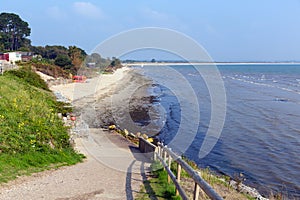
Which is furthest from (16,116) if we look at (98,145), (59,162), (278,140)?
(278,140)

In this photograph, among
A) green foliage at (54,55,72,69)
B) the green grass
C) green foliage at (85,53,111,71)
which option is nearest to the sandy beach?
the green grass

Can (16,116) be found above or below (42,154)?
above

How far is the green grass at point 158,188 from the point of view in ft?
21.0

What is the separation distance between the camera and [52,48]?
294ft

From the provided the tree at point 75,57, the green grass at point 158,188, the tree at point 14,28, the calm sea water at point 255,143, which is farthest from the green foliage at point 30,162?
the tree at point 14,28

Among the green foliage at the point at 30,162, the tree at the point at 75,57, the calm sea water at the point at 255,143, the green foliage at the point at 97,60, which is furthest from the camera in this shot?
the tree at the point at 75,57

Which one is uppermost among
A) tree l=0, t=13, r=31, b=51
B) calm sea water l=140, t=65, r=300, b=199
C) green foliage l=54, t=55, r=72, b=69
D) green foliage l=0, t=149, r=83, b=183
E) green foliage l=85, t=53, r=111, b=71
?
tree l=0, t=13, r=31, b=51

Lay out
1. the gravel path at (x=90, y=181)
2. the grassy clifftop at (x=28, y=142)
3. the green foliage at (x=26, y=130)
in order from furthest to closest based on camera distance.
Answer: the green foliage at (x=26, y=130)
the grassy clifftop at (x=28, y=142)
the gravel path at (x=90, y=181)

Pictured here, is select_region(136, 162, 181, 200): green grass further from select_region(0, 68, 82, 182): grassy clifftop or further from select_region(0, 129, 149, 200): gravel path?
select_region(0, 68, 82, 182): grassy clifftop

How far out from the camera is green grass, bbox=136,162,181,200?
639 cm

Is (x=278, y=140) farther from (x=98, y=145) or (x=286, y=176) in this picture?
(x=98, y=145)

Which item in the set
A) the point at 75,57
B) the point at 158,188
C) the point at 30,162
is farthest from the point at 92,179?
the point at 75,57

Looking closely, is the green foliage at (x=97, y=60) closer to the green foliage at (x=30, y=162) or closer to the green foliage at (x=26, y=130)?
the green foliage at (x=26, y=130)

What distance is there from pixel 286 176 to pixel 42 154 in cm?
992
